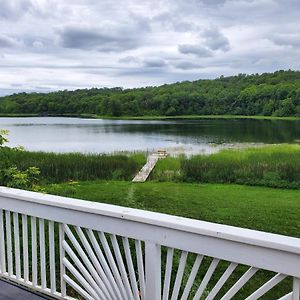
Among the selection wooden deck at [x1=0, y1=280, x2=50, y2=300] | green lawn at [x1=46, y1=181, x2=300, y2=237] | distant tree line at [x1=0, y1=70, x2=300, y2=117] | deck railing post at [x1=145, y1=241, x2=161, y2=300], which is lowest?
green lawn at [x1=46, y1=181, x2=300, y2=237]

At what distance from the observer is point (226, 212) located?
24.5ft

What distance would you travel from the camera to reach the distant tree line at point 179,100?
5875cm

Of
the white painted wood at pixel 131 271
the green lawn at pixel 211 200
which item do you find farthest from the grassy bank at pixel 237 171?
the white painted wood at pixel 131 271

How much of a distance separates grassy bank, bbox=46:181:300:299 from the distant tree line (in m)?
49.0

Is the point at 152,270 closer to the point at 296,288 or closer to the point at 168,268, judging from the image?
the point at 168,268

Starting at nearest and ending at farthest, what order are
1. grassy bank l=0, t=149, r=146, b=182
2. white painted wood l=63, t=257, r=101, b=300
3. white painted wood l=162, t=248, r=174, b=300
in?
white painted wood l=162, t=248, r=174, b=300, white painted wood l=63, t=257, r=101, b=300, grassy bank l=0, t=149, r=146, b=182

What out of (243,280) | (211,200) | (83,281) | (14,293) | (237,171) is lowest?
(211,200)

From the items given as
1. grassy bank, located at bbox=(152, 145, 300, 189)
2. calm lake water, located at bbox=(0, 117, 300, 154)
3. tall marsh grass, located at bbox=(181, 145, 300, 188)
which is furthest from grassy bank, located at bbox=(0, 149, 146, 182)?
calm lake water, located at bbox=(0, 117, 300, 154)

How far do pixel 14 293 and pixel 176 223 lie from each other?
1.20 meters

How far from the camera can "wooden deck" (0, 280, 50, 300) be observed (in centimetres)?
201

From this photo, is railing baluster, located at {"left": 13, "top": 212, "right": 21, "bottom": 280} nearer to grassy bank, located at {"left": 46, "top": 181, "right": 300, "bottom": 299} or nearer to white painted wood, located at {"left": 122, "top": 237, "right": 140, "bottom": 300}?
white painted wood, located at {"left": 122, "top": 237, "right": 140, "bottom": 300}

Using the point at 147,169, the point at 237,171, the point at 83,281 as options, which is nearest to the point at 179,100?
the point at 147,169

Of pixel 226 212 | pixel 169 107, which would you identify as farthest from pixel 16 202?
pixel 169 107

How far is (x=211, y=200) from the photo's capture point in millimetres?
8664
